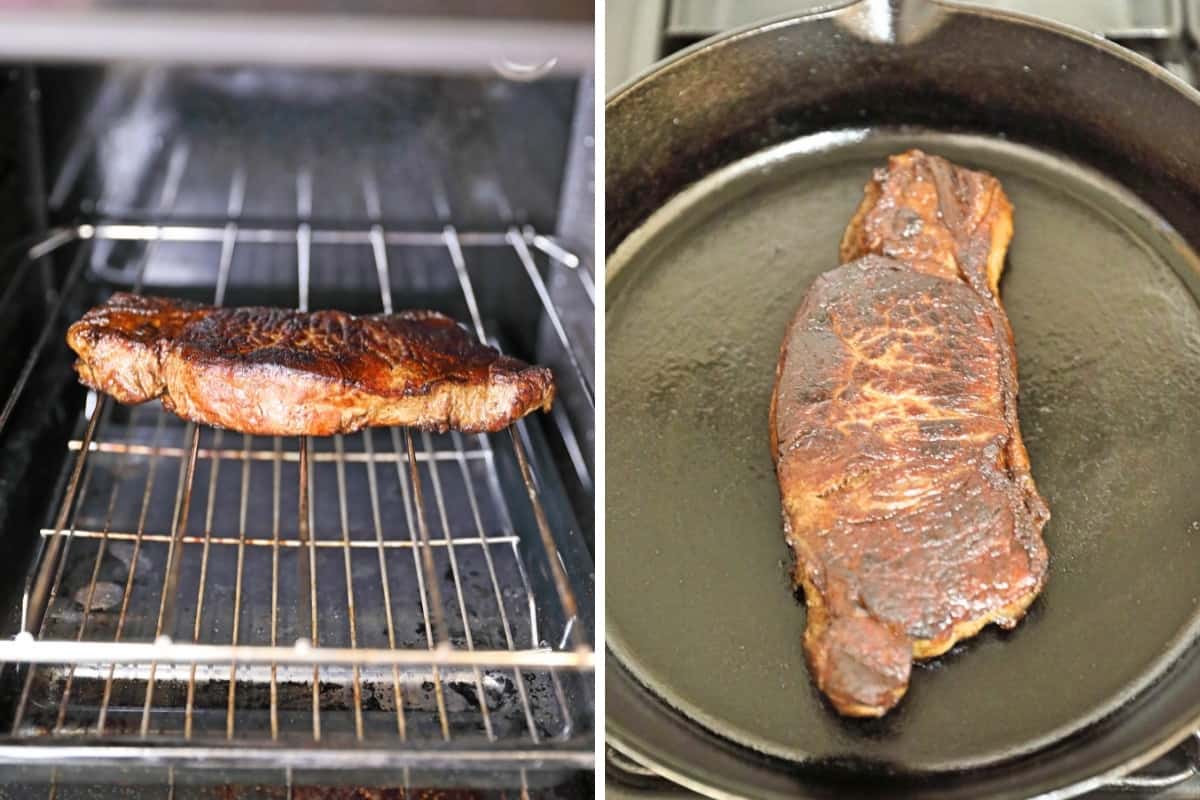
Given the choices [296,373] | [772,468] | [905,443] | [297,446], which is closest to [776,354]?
[772,468]

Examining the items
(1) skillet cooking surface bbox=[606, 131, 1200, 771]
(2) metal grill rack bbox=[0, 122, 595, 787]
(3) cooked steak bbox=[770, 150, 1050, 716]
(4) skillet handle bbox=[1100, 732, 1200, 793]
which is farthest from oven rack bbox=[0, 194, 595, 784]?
(4) skillet handle bbox=[1100, 732, 1200, 793]

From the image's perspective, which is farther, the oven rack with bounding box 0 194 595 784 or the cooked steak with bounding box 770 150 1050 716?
the cooked steak with bounding box 770 150 1050 716

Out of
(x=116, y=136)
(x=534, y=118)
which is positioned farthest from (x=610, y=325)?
(x=116, y=136)

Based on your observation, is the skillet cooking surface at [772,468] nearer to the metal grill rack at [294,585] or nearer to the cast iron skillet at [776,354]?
the cast iron skillet at [776,354]

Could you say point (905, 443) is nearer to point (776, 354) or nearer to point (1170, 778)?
point (776, 354)

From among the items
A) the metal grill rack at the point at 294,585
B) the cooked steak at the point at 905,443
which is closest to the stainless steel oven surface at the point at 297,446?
the metal grill rack at the point at 294,585

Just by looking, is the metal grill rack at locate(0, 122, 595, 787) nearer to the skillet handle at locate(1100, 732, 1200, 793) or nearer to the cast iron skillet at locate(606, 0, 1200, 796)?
the cast iron skillet at locate(606, 0, 1200, 796)

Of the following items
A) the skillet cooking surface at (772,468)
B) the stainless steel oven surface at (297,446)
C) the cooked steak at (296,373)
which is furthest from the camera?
the cooked steak at (296,373)
